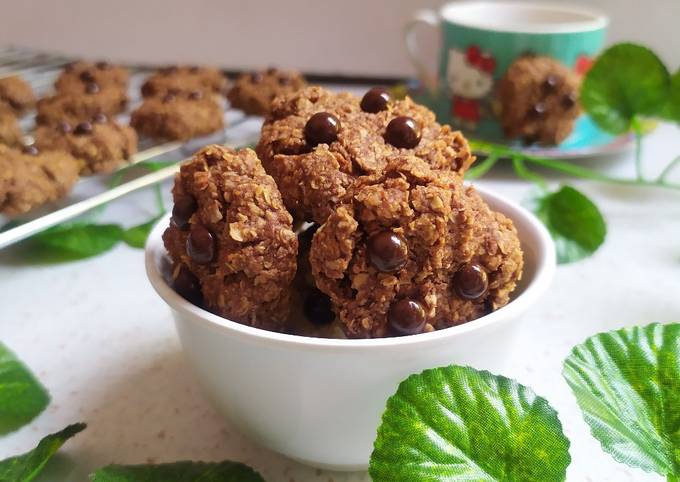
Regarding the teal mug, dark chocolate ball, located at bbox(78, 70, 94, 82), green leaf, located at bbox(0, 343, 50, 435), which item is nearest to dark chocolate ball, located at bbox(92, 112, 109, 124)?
dark chocolate ball, located at bbox(78, 70, 94, 82)

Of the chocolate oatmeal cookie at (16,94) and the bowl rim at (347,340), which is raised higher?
the bowl rim at (347,340)

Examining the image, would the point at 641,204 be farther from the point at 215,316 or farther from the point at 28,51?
the point at 28,51

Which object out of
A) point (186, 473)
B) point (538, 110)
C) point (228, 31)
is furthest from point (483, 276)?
point (228, 31)

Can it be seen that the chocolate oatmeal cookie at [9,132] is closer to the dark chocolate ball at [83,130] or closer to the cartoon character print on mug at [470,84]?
the dark chocolate ball at [83,130]

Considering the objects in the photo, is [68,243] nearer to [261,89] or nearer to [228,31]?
[261,89]

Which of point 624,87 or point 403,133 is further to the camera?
point 624,87

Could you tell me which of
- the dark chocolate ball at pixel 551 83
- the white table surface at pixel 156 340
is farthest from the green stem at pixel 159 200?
the dark chocolate ball at pixel 551 83

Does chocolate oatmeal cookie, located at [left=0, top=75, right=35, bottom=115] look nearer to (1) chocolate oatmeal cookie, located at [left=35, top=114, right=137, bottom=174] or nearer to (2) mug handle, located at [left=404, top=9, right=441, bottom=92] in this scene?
(1) chocolate oatmeal cookie, located at [left=35, top=114, right=137, bottom=174]
